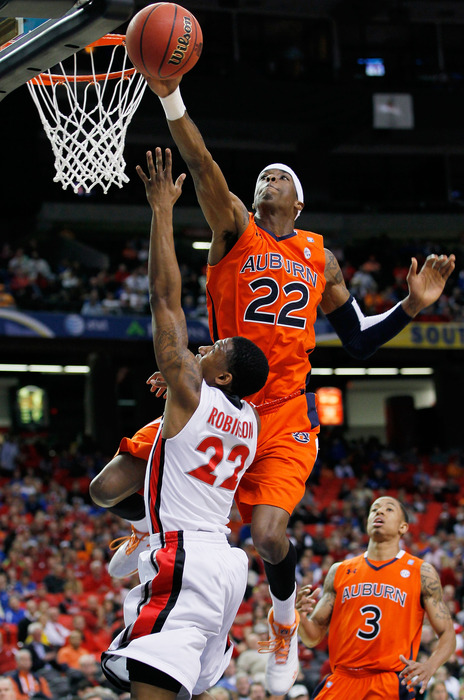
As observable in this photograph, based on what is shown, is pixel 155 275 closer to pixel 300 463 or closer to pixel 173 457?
pixel 173 457

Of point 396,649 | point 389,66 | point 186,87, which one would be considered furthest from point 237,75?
point 396,649

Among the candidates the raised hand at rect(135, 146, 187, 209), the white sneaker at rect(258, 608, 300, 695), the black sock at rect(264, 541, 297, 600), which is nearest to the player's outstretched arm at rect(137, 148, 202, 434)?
the raised hand at rect(135, 146, 187, 209)

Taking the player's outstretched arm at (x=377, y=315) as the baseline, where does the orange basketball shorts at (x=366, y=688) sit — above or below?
below

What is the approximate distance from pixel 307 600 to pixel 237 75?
1914 centimetres

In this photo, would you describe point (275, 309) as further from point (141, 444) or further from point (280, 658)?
point (280, 658)

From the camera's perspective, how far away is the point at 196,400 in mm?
4168

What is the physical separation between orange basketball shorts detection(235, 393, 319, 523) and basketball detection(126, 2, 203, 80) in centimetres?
184

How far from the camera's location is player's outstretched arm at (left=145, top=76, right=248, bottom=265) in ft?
15.5

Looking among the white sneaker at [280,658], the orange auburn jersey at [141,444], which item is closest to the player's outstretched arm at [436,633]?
the white sneaker at [280,658]

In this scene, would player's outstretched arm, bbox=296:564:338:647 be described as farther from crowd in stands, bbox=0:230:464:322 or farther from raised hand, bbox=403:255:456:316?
crowd in stands, bbox=0:230:464:322

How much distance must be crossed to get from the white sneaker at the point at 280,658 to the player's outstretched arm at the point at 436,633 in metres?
0.81

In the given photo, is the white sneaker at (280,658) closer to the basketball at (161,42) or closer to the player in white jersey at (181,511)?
the player in white jersey at (181,511)

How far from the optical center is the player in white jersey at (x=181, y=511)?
13.1 feet

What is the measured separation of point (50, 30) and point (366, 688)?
4445mm
